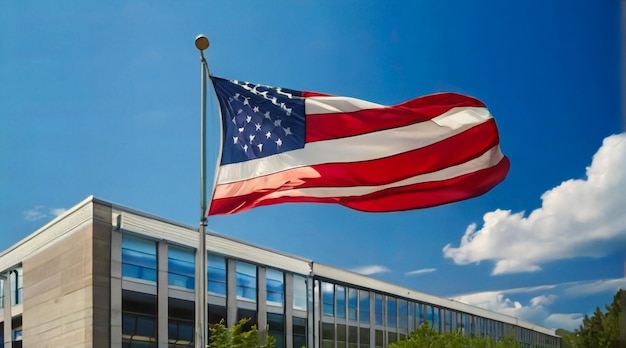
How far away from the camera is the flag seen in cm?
744

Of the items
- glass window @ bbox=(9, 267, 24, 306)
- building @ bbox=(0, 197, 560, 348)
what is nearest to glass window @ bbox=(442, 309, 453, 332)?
building @ bbox=(0, 197, 560, 348)

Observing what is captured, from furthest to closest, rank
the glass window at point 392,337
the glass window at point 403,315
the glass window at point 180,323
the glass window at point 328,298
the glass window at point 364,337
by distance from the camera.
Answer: the glass window at point 403,315, the glass window at point 392,337, the glass window at point 364,337, the glass window at point 328,298, the glass window at point 180,323

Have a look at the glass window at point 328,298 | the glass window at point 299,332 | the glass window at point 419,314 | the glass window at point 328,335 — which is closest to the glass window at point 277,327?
the glass window at point 299,332

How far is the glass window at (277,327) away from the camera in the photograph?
77.1ft

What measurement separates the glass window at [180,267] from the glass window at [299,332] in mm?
5420

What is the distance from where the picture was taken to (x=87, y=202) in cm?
1800

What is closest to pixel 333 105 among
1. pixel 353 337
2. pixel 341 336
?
pixel 341 336

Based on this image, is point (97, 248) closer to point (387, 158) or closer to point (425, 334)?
point (387, 158)

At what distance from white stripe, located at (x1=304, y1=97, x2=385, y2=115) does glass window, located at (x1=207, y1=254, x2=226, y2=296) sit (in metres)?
13.8

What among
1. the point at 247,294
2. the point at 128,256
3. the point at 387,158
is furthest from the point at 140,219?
the point at 387,158

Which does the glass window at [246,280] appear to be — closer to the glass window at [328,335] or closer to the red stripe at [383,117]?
the glass window at [328,335]

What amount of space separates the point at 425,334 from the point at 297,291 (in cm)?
811

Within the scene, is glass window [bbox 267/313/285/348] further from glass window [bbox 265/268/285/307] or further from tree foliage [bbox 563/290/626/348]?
tree foliage [bbox 563/290/626/348]

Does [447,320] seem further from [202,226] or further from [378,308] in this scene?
[202,226]
